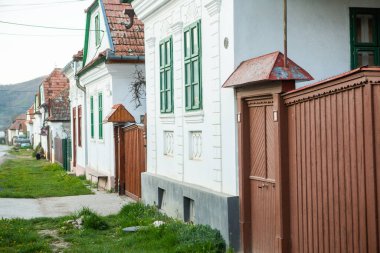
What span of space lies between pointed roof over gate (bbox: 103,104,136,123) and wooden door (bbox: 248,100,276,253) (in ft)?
28.6

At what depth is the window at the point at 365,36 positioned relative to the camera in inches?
355

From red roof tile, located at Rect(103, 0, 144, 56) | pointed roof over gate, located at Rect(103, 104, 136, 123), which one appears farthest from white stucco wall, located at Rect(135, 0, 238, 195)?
red roof tile, located at Rect(103, 0, 144, 56)

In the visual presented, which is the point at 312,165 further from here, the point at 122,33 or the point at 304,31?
the point at 122,33

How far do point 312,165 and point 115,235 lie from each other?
5158 millimetres

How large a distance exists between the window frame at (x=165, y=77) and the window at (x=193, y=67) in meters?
0.92

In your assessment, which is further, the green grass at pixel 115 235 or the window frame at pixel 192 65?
the window frame at pixel 192 65

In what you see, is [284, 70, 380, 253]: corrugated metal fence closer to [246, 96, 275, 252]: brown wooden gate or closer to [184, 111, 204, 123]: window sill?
[246, 96, 275, 252]: brown wooden gate

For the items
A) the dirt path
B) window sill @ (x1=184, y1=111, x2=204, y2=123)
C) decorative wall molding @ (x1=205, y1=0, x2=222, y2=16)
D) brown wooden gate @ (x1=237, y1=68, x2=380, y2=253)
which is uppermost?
decorative wall molding @ (x1=205, y1=0, x2=222, y2=16)

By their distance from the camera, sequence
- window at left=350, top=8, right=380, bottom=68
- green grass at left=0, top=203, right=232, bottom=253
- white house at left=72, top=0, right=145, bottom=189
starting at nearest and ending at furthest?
window at left=350, top=8, right=380, bottom=68 < green grass at left=0, top=203, right=232, bottom=253 < white house at left=72, top=0, right=145, bottom=189

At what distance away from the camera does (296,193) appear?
23.3 feet

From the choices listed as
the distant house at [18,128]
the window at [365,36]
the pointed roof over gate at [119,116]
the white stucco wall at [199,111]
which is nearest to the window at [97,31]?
the pointed roof over gate at [119,116]

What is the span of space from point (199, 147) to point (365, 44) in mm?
3274

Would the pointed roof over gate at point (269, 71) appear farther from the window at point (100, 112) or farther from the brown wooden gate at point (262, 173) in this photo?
the window at point (100, 112)

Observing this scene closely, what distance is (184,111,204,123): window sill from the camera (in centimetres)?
Result: 1020
